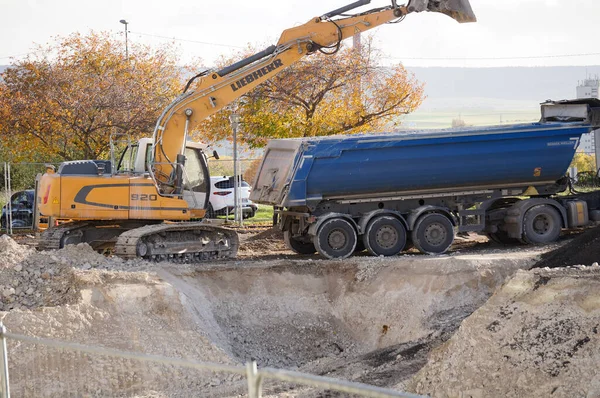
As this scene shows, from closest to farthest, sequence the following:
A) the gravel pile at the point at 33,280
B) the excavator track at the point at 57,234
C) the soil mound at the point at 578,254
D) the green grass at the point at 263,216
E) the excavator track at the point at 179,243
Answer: the gravel pile at the point at 33,280, the soil mound at the point at 578,254, the excavator track at the point at 179,243, the excavator track at the point at 57,234, the green grass at the point at 263,216

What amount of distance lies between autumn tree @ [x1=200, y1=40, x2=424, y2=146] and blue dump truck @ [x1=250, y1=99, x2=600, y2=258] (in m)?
12.2

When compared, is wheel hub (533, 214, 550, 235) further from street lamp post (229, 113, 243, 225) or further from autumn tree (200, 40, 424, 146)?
autumn tree (200, 40, 424, 146)

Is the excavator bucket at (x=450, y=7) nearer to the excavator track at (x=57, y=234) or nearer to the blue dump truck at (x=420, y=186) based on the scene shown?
the blue dump truck at (x=420, y=186)

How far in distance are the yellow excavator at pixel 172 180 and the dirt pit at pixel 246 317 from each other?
3.28 ft

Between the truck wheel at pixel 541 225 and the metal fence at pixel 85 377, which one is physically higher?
the truck wheel at pixel 541 225

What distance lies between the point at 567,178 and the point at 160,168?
29.5 ft

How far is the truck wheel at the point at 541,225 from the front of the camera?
1848cm

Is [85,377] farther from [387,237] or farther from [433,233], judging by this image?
[433,233]

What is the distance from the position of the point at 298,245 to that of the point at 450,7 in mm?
6009

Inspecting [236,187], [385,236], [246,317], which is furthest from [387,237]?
[236,187]

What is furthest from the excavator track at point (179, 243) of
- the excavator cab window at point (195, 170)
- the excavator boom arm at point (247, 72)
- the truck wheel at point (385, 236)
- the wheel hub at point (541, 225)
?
the wheel hub at point (541, 225)

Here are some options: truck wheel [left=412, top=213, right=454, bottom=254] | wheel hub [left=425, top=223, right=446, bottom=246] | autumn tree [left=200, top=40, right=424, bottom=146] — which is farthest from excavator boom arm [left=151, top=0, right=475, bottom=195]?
autumn tree [left=200, top=40, right=424, bottom=146]

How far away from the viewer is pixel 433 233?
17812 mm

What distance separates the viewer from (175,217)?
682 inches
